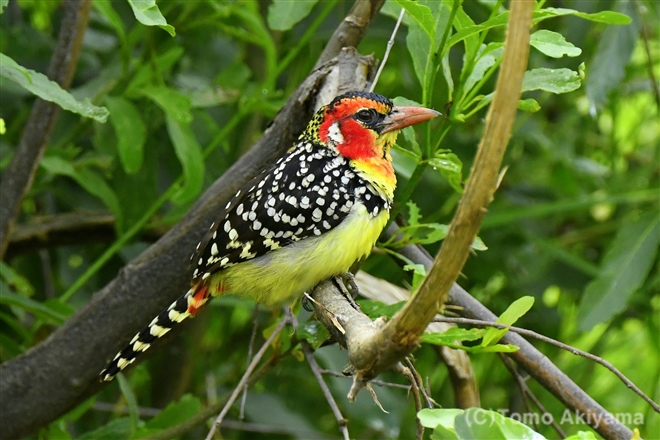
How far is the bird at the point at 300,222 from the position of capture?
185 cm

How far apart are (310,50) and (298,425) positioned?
4.24 ft

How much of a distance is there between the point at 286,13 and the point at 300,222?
0.51 m

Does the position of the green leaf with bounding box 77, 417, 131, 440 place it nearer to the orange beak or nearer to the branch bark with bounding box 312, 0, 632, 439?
the orange beak

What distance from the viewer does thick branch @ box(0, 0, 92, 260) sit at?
2066mm

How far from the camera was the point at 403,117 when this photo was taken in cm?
189

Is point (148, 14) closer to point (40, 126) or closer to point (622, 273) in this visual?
point (40, 126)

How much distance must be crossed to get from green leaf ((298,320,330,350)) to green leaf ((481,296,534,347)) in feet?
1.47

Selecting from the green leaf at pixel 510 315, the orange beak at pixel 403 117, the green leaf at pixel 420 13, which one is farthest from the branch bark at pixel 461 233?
the orange beak at pixel 403 117

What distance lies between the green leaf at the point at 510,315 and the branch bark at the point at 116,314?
0.83 metres

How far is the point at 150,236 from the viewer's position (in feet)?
8.43

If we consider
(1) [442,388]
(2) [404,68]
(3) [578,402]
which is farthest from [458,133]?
(3) [578,402]

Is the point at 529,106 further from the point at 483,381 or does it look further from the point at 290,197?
the point at 483,381

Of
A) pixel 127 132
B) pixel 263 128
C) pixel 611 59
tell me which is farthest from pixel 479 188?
pixel 263 128

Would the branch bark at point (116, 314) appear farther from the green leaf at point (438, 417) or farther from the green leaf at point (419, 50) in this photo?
the green leaf at point (438, 417)
